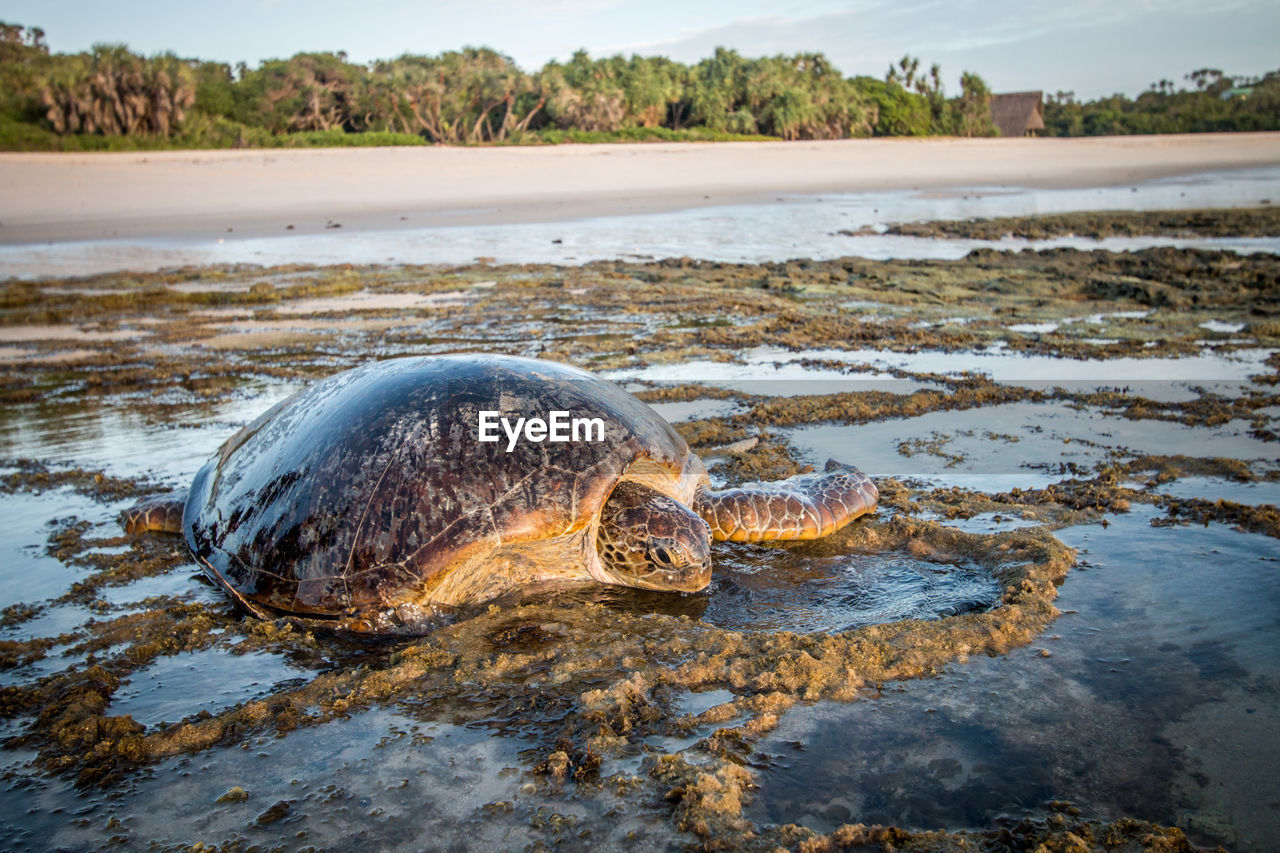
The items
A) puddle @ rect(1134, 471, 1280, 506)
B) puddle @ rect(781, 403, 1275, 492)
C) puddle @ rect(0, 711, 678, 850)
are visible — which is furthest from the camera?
puddle @ rect(781, 403, 1275, 492)

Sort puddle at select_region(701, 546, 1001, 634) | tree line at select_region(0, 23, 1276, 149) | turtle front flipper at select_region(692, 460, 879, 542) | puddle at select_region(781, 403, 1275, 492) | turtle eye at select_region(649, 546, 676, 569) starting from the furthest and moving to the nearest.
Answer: tree line at select_region(0, 23, 1276, 149) < puddle at select_region(781, 403, 1275, 492) < turtle front flipper at select_region(692, 460, 879, 542) < turtle eye at select_region(649, 546, 676, 569) < puddle at select_region(701, 546, 1001, 634)

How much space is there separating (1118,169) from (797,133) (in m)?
18.6

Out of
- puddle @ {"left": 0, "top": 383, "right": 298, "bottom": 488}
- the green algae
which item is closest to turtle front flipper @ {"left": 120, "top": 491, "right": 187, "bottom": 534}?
puddle @ {"left": 0, "top": 383, "right": 298, "bottom": 488}

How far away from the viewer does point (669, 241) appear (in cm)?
1600

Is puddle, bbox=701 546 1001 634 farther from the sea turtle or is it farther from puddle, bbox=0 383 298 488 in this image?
puddle, bbox=0 383 298 488

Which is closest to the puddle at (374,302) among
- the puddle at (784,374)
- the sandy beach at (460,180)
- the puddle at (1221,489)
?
the puddle at (784,374)

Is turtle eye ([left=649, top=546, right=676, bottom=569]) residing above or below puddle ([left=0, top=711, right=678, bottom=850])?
above

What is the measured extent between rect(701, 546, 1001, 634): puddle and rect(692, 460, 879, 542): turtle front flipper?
11cm

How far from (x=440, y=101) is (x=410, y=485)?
43.4 meters

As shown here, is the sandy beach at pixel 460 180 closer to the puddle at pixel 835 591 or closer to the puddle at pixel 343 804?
the puddle at pixel 835 591

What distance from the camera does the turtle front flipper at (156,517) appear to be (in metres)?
4.07

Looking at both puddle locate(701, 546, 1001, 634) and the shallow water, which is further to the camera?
the shallow water

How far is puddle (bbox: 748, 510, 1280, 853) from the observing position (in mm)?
2043

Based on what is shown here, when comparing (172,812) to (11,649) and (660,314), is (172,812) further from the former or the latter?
(660,314)
